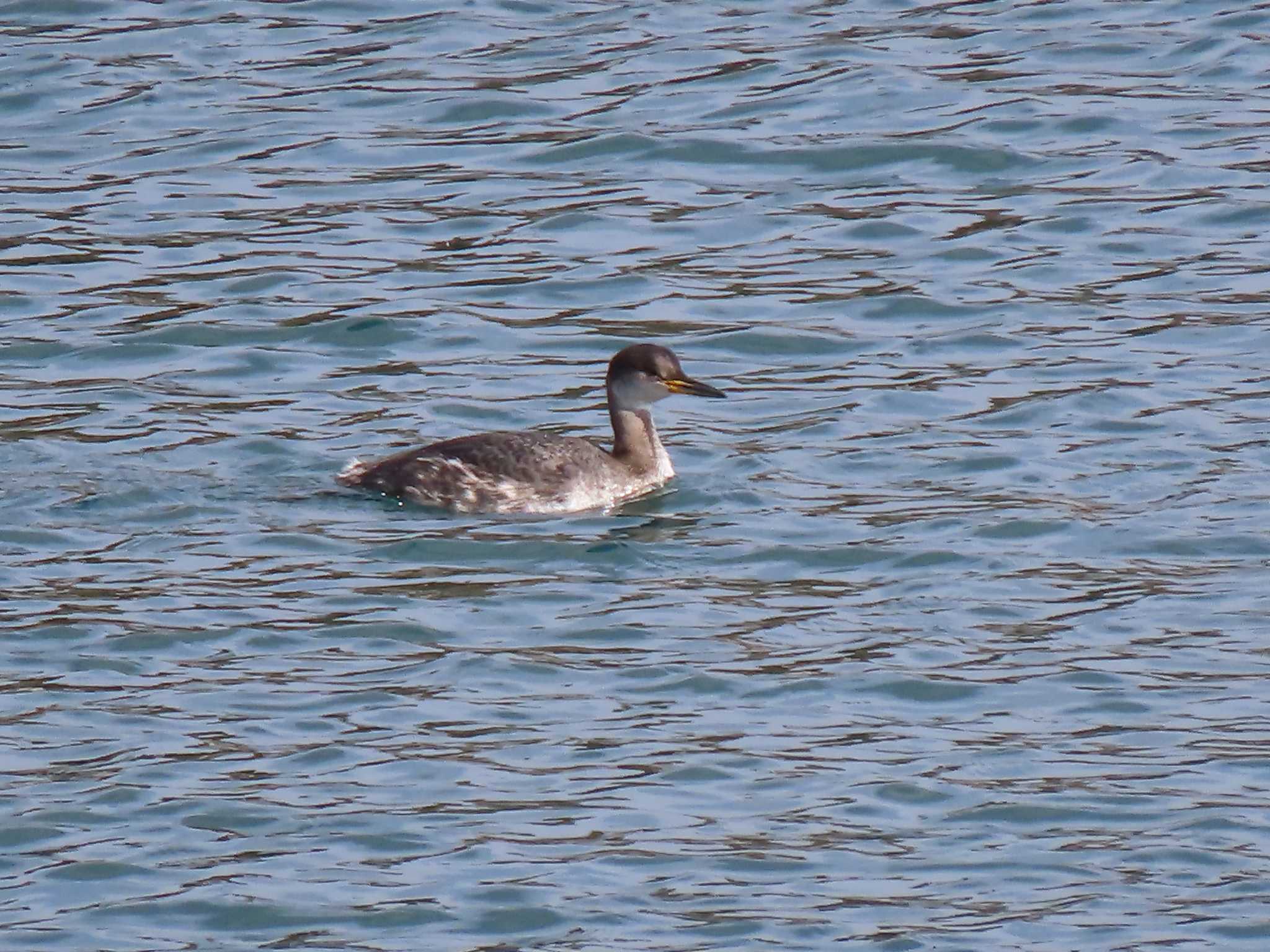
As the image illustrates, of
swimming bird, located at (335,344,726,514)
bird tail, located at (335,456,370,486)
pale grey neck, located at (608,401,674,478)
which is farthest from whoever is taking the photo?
pale grey neck, located at (608,401,674,478)

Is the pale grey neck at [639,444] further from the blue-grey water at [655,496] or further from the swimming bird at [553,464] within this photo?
the blue-grey water at [655,496]

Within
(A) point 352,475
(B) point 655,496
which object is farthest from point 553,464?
(A) point 352,475

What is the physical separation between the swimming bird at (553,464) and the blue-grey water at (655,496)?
0.49 ft

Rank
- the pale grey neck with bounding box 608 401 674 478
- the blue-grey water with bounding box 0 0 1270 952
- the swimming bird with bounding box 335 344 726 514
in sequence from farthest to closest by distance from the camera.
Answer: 1. the pale grey neck with bounding box 608 401 674 478
2. the swimming bird with bounding box 335 344 726 514
3. the blue-grey water with bounding box 0 0 1270 952

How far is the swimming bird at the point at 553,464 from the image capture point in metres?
12.9

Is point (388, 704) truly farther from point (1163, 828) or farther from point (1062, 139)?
point (1062, 139)

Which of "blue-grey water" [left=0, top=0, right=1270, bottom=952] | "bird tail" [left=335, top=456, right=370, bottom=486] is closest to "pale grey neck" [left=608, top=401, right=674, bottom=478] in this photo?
"blue-grey water" [left=0, top=0, right=1270, bottom=952]

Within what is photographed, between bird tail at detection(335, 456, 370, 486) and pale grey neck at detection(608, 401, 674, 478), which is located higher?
bird tail at detection(335, 456, 370, 486)

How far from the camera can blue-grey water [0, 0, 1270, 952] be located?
8969mm

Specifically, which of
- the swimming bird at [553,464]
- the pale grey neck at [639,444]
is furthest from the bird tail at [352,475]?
the pale grey neck at [639,444]

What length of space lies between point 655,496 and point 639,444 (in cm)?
34

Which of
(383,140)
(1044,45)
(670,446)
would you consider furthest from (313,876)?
(1044,45)

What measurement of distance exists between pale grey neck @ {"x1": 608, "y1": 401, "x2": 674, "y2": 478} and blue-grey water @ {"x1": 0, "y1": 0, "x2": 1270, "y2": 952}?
0.15m

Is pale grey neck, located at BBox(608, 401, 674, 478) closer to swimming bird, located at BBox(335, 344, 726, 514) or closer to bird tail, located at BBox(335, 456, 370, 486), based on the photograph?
swimming bird, located at BBox(335, 344, 726, 514)
